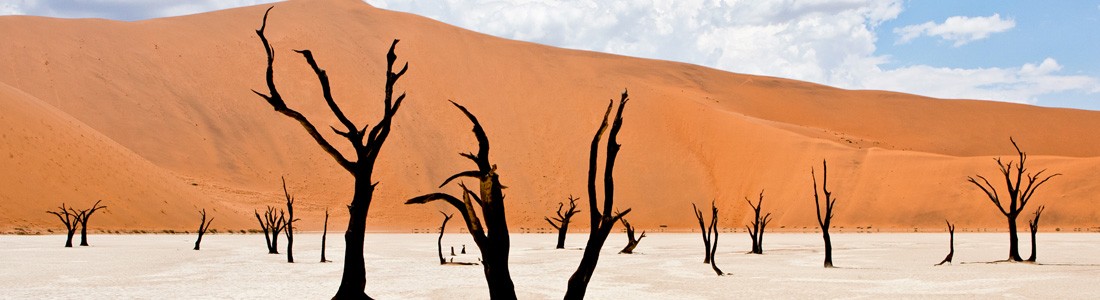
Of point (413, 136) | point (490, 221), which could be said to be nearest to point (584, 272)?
point (490, 221)

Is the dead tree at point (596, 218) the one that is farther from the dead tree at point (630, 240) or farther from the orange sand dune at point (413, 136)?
the orange sand dune at point (413, 136)

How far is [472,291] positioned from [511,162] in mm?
62854

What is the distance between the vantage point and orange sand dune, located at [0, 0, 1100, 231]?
61.8 metres

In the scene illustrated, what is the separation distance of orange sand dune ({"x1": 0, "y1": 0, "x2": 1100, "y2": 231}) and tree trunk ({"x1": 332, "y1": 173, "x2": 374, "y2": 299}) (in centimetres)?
4292

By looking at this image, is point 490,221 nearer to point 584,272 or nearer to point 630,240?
point 584,272

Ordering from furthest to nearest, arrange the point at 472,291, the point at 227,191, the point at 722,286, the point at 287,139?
the point at 287,139
the point at 227,191
the point at 722,286
the point at 472,291

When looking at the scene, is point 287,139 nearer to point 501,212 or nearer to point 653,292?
point 653,292

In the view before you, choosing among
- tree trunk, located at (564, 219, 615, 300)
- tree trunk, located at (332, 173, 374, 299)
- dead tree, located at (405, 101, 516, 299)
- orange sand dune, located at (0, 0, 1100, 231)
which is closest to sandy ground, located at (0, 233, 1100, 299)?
tree trunk, located at (332, 173, 374, 299)

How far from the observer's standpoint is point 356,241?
39.6 ft

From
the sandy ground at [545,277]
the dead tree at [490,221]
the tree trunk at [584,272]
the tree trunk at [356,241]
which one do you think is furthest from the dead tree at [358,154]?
the sandy ground at [545,277]

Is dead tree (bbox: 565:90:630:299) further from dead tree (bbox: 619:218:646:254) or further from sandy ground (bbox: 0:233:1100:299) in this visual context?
sandy ground (bbox: 0:233:1100:299)

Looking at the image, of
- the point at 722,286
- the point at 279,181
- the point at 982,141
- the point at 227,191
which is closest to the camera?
the point at 722,286

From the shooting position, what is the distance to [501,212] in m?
9.04

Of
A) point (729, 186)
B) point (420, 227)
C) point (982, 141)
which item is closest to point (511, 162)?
point (420, 227)
